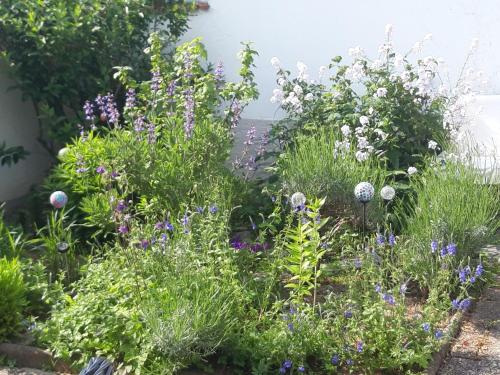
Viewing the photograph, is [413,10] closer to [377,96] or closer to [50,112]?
[377,96]

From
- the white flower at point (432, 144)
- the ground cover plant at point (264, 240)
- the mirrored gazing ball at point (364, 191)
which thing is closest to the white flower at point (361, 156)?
the ground cover plant at point (264, 240)

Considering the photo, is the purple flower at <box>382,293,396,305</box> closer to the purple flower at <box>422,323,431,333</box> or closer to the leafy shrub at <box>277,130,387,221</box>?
the purple flower at <box>422,323,431,333</box>

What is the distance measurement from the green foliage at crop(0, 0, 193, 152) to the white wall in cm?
77

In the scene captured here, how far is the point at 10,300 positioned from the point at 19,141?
3.21 metres

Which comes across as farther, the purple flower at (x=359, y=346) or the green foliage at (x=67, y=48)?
the green foliage at (x=67, y=48)

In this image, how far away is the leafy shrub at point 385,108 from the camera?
608 cm

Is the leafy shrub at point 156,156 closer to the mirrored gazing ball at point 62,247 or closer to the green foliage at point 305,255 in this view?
the mirrored gazing ball at point 62,247

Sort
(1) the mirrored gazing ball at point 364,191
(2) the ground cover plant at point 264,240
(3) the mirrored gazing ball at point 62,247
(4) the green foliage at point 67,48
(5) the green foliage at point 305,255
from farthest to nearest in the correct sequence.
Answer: (4) the green foliage at point 67,48 < (3) the mirrored gazing ball at point 62,247 < (1) the mirrored gazing ball at point 364,191 < (5) the green foliage at point 305,255 < (2) the ground cover plant at point 264,240

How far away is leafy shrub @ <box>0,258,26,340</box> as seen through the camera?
4250mm

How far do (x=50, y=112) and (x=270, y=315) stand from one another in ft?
11.0

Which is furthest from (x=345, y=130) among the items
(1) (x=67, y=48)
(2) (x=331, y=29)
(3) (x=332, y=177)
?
(1) (x=67, y=48)

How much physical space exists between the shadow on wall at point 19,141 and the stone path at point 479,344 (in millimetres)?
4440

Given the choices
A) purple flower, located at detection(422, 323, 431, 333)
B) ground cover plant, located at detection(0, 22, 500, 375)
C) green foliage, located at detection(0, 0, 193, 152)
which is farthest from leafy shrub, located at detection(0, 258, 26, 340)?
green foliage, located at detection(0, 0, 193, 152)

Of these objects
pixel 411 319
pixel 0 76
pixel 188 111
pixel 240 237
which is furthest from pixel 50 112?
pixel 411 319
